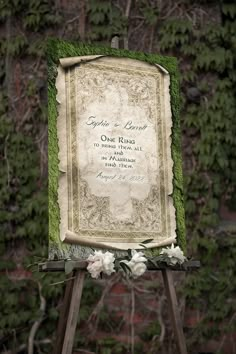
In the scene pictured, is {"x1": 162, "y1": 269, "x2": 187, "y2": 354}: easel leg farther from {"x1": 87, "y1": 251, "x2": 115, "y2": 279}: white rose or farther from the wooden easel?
{"x1": 87, "y1": 251, "x2": 115, "y2": 279}: white rose

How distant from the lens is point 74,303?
2234 millimetres

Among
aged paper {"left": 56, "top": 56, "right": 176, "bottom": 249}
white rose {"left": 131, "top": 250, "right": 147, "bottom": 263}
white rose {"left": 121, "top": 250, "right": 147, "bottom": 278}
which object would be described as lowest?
white rose {"left": 121, "top": 250, "right": 147, "bottom": 278}

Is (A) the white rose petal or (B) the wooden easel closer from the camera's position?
(B) the wooden easel

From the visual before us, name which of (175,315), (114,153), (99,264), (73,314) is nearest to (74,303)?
(73,314)

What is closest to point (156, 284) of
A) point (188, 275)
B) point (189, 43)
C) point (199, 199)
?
point (188, 275)

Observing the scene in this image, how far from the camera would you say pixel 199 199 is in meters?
3.80

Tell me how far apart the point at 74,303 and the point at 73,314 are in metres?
0.04

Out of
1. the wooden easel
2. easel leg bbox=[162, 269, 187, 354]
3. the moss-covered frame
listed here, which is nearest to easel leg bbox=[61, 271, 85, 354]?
the wooden easel

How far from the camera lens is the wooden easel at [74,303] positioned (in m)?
2.21

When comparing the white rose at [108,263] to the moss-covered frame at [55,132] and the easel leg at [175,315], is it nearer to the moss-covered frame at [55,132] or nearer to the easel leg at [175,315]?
the moss-covered frame at [55,132]

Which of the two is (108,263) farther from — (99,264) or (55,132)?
(55,132)

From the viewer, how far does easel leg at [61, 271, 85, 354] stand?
2184mm

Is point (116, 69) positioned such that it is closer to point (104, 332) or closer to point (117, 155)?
point (117, 155)

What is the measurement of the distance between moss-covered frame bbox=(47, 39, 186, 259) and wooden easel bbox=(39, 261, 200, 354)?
0.07 m
